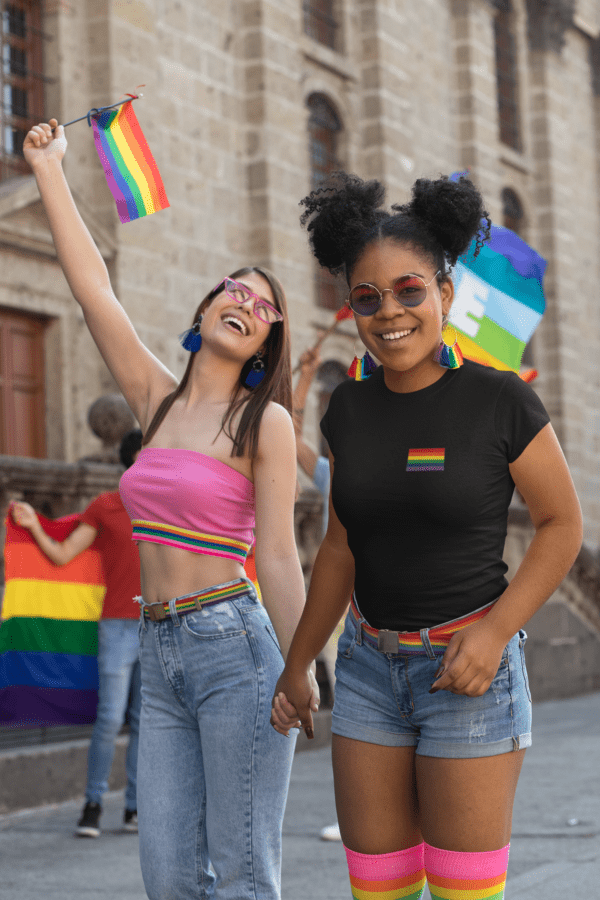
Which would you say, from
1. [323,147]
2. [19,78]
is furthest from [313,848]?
[323,147]

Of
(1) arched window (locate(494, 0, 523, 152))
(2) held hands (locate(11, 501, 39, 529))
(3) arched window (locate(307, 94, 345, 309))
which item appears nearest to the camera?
(2) held hands (locate(11, 501, 39, 529))

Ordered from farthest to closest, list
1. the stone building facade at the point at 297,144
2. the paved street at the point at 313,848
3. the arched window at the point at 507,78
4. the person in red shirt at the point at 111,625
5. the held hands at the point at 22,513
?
1. the arched window at the point at 507,78
2. the stone building facade at the point at 297,144
3. the person in red shirt at the point at 111,625
4. the held hands at the point at 22,513
5. the paved street at the point at 313,848

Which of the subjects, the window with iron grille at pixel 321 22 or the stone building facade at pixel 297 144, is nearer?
the stone building facade at pixel 297 144

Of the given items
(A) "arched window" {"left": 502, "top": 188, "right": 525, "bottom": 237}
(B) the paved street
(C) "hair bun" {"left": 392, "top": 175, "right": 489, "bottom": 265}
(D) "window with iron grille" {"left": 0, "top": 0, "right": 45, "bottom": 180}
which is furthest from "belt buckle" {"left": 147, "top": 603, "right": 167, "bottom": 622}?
(A) "arched window" {"left": 502, "top": 188, "right": 525, "bottom": 237}

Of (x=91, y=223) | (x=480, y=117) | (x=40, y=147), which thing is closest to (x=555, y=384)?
(x=480, y=117)

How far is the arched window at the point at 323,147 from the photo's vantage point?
56.3 feet

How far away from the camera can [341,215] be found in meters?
2.69

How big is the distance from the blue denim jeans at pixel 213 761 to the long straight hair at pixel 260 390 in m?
0.43

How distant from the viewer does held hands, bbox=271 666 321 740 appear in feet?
8.82

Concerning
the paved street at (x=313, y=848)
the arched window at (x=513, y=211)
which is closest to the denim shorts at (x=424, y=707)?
the paved street at (x=313, y=848)

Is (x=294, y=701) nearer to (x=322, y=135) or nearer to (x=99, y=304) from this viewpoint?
(x=99, y=304)

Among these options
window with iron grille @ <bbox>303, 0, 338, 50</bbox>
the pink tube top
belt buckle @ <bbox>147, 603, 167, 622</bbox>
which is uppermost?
window with iron grille @ <bbox>303, 0, 338, 50</bbox>

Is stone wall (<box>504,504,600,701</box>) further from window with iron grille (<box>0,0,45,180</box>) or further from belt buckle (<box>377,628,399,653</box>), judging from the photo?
belt buckle (<box>377,628,399,653</box>)

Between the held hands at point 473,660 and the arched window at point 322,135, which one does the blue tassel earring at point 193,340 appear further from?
the arched window at point 322,135
